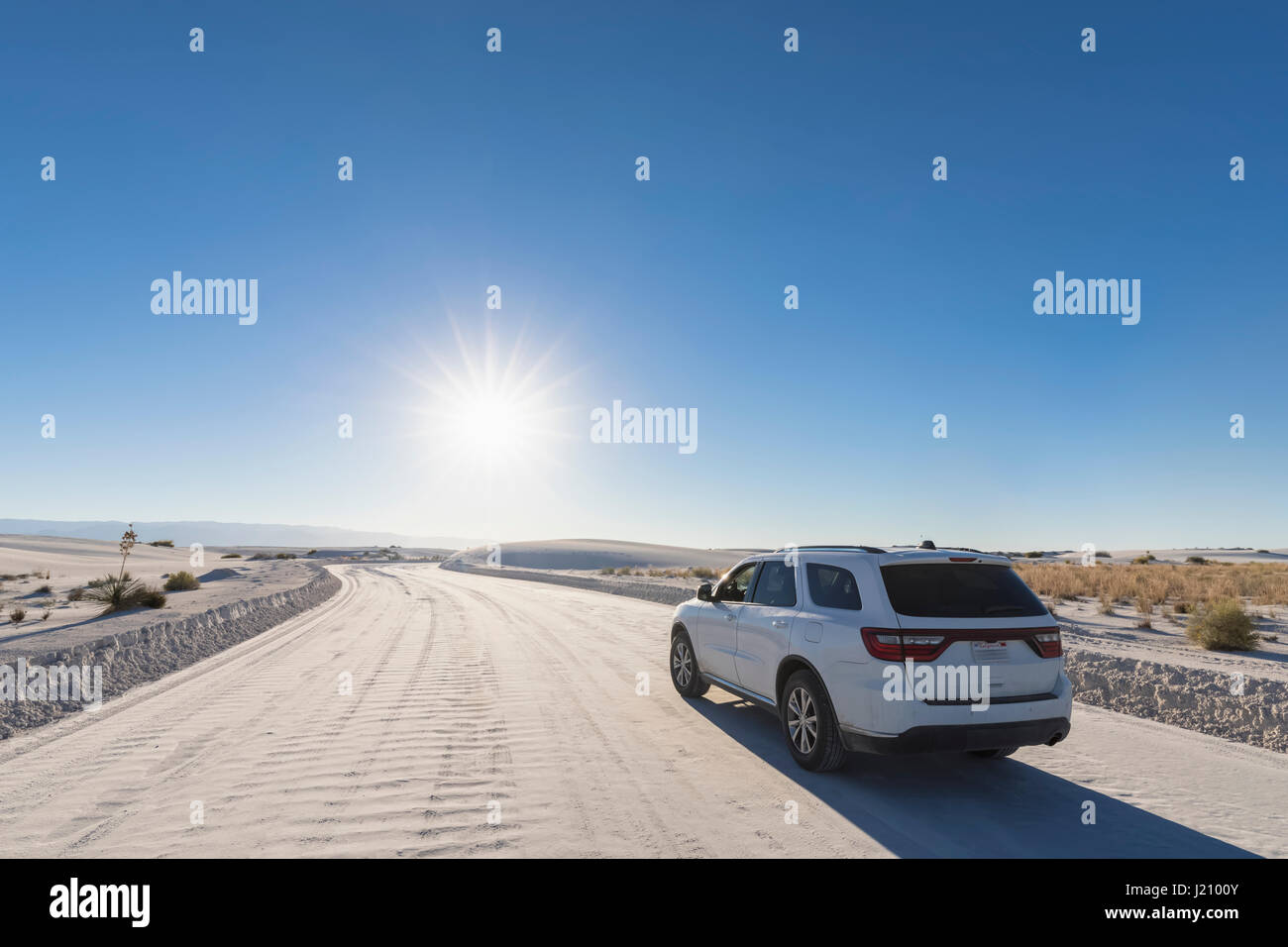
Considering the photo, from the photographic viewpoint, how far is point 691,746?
657 centimetres

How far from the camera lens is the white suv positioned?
512 centimetres

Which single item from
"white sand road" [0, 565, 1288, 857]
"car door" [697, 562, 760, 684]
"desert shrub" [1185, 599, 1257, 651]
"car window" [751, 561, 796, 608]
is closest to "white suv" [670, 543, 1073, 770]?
"car window" [751, 561, 796, 608]

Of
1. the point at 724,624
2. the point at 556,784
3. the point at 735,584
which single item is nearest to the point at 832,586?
the point at 724,624

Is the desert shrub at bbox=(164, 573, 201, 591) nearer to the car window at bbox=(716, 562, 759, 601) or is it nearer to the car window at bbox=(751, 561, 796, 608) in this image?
the car window at bbox=(716, 562, 759, 601)

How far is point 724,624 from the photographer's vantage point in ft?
25.2

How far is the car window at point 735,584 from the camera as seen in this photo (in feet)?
25.7

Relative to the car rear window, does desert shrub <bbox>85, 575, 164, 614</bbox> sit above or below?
below

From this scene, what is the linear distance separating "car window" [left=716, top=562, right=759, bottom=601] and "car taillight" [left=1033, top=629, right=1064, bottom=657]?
9.81 feet

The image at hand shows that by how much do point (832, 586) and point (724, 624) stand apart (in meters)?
1.94

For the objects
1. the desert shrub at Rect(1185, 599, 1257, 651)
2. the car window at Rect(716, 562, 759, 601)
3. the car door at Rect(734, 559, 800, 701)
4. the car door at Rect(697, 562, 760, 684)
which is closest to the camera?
the car door at Rect(734, 559, 800, 701)
